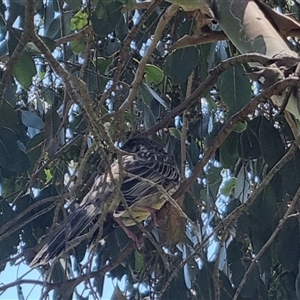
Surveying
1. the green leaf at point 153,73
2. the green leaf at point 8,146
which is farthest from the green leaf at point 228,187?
the green leaf at point 8,146

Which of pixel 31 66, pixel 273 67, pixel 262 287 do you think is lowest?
pixel 262 287

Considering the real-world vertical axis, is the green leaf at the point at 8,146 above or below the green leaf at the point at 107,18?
below

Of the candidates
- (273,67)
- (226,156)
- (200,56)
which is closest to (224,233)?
(226,156)

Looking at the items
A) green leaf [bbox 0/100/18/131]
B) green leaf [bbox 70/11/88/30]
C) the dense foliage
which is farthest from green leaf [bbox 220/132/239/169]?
green leaf [bbox 0/100/18/131]

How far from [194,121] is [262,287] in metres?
0.74

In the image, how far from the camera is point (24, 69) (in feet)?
5.90

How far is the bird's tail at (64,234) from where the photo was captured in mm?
2168

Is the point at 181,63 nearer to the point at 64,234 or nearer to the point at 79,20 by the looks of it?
the point at 79,20

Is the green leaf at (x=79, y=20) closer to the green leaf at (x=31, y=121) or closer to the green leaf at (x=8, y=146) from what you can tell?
the green leaf at (x=31, y=121)

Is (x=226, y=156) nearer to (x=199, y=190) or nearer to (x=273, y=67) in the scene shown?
(x=199, y=190)

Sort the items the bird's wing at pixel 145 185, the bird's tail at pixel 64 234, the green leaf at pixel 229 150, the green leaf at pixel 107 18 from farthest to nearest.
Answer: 1. the bird's wing at pixel 145 185
2. the green leaf at pixel 229 150
3. the bird's tail at pixel 64 234
4. the green leaf at pixel 107 18

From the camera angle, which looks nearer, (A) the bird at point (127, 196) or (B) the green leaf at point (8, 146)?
(B) the green leaf at point (8, 146)

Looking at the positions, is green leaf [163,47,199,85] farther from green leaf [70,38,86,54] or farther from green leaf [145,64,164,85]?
green leaf [70,38,86,54]

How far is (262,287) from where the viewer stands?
229 centimetres
